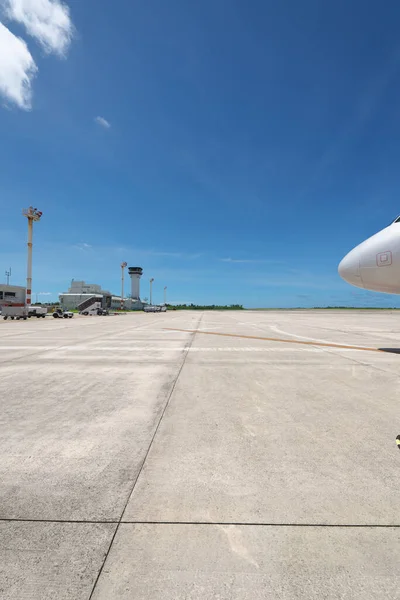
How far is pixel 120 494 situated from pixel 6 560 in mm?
777

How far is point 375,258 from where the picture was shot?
8180 mm

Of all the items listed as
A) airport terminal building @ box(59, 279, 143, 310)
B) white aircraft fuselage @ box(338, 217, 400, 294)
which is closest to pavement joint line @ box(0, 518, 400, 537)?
white aircraft fuselage @ box(338, 217, 400, 294)

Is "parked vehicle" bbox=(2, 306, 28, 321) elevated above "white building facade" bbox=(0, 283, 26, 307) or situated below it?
below

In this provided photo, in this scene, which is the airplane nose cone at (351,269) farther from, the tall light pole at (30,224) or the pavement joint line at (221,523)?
the tall light pole at (30,224)

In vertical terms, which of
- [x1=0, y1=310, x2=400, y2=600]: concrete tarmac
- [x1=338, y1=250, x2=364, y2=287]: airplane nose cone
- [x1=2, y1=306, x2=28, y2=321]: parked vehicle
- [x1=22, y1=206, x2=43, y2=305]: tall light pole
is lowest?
[x1=0, y1=310, x2=400, y2=600]: concrete tarmac

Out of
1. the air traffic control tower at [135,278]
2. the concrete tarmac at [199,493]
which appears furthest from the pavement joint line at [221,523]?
the air traffic control tower at [135,278]

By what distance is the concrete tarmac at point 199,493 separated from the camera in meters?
1.61

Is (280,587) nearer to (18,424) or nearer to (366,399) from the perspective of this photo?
(18,424)

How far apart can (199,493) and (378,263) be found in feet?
26.1

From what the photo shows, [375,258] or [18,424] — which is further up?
[375,258]

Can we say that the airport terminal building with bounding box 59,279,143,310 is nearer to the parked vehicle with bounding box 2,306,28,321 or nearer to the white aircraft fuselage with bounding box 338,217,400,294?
the parked vehicle with bounding box 2,306,28,321

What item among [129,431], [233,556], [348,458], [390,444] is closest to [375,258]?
[390,444]

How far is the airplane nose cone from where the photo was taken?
8711 millimetres

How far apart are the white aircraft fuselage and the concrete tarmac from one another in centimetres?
402
